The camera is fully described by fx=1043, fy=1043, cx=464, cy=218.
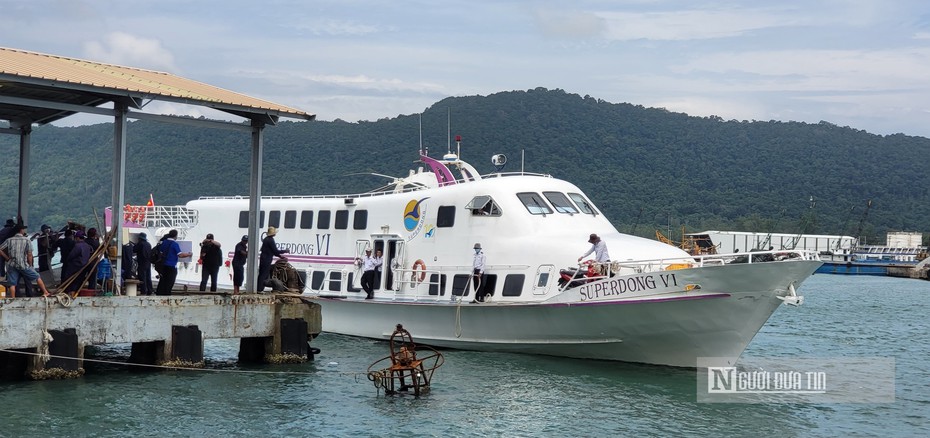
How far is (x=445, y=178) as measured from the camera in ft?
85.3

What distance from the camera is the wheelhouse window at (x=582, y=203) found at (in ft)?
76.4

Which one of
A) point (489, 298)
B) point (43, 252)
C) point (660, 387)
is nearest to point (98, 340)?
point (43, 252)

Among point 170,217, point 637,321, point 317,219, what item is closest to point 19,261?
point 317,219

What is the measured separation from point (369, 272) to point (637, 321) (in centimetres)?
744

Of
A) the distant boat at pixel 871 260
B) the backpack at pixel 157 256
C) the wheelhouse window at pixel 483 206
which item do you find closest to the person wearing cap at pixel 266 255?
the backpack at pixel 157 256

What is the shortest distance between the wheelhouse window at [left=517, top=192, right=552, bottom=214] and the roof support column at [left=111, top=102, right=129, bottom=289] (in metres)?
8.63

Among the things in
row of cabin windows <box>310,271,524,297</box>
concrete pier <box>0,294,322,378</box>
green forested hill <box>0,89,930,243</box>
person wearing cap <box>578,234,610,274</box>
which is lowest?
concrete pier <box>0,294,322,378</box>

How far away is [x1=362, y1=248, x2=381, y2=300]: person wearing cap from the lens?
2462cm

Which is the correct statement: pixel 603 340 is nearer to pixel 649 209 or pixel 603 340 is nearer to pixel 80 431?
pixel 80 431

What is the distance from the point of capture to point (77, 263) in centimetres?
1764

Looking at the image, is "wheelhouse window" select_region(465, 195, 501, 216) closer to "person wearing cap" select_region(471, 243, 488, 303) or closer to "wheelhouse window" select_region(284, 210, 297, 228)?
"person wearing cap" select_region(471, 243, 488, 303)

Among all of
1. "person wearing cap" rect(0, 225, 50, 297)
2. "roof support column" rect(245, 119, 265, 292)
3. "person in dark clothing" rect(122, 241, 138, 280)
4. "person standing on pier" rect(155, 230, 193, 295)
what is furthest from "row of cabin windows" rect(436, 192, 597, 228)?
"person wearing cap" rect(0, 225, 50, 297)

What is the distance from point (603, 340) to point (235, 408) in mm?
7622

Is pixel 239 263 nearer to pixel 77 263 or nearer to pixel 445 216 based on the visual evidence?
pixel 77 263
